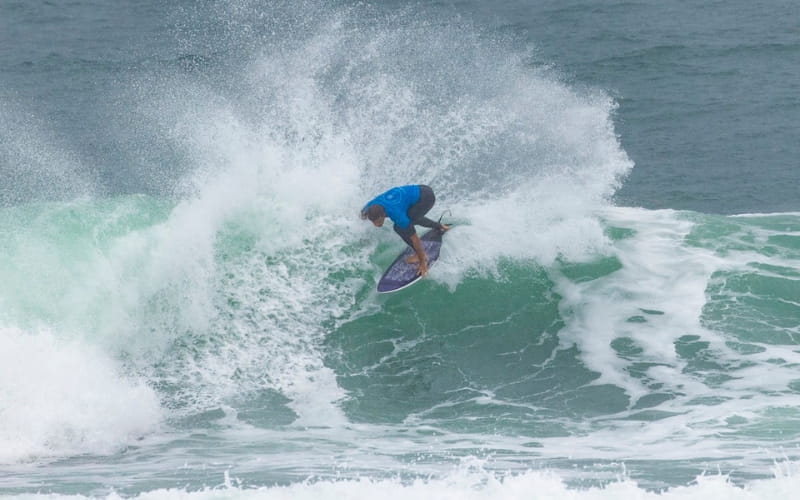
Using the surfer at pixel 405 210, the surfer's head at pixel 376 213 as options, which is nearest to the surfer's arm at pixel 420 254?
the surfer at pixel 405 210

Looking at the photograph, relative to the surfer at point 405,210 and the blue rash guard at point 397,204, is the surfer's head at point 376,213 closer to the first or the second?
the surfer at point 405,210

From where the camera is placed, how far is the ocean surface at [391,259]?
999cm

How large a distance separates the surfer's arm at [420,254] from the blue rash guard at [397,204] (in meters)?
0.29

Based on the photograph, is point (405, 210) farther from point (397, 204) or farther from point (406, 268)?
point (406, 268)

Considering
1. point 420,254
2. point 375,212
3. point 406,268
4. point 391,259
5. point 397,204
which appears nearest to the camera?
point 375,212

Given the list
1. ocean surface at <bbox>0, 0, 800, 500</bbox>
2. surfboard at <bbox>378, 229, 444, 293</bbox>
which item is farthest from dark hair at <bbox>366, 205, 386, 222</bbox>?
ocean surface at <bbox>0, 0, 800, 500</bbox>

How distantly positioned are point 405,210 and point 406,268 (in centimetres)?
134

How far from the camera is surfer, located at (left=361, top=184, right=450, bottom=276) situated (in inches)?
495

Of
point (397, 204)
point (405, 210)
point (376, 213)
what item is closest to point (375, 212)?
point (376, 213)

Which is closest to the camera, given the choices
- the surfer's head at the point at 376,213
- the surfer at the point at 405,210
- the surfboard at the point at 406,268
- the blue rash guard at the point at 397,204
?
the surfer's head at the point at 376,213

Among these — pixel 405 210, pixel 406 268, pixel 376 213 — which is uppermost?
pixel 405 210

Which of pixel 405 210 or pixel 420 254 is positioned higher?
pixel 405 210

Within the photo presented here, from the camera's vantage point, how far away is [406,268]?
14.1 metres

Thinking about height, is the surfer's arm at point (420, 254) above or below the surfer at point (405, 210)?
below
